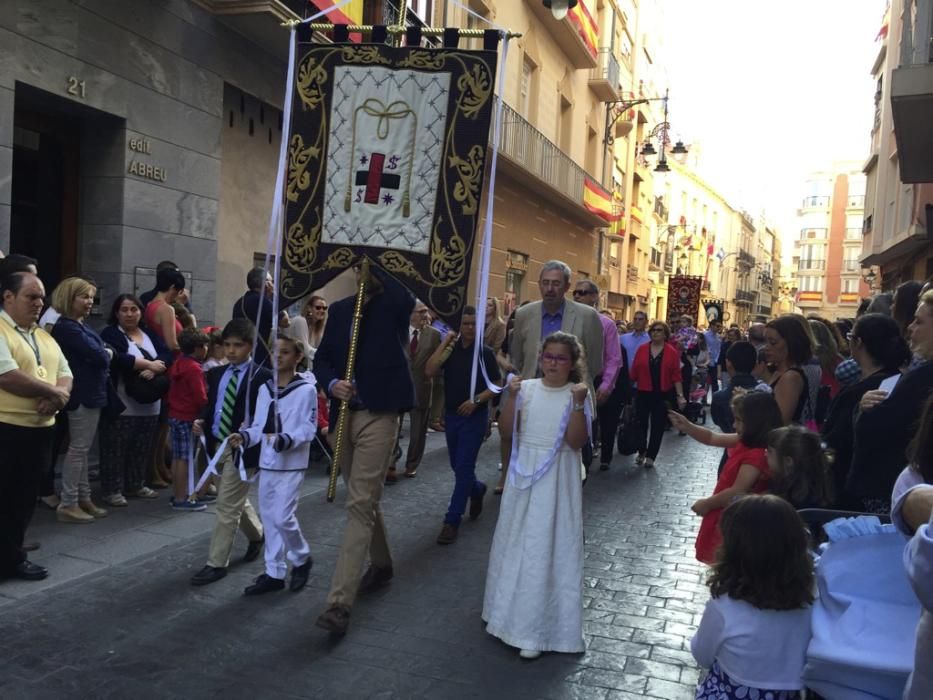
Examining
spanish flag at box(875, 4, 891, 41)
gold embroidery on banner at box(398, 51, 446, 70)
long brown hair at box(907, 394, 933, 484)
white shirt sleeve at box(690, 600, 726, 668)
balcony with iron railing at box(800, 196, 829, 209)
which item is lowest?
white shirt sleeve at box(690, 600, 726, 668)

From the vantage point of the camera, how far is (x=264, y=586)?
186 inches

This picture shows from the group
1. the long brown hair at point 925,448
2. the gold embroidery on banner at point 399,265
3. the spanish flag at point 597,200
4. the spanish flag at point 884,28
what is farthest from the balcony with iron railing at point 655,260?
the long brown hair at point 925,448

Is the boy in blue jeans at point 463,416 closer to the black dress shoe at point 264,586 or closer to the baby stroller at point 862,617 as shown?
the black dress shoe at point 264,586

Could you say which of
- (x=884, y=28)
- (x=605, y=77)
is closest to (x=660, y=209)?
(x=884, y=28)

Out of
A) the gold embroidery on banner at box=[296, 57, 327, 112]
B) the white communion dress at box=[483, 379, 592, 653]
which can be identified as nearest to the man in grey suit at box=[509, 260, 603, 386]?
the white communion dress at box=[483, 379, 592, 653]

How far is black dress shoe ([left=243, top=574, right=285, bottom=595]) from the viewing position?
470 cm

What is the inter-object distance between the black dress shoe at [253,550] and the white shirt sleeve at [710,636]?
330 centimetres

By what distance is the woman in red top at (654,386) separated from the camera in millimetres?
9594

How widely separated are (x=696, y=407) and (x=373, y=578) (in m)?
9.51

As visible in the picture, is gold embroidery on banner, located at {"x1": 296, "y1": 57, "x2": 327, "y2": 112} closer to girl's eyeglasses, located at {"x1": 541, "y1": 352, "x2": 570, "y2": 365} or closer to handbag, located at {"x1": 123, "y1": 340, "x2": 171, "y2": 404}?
girl's eyeglasses, located at {"x1": 541, "y1": 352, "x2": 570, "y2": 365}

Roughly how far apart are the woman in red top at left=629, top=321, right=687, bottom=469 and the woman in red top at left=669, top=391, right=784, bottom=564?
212 inches

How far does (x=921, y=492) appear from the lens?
185cm

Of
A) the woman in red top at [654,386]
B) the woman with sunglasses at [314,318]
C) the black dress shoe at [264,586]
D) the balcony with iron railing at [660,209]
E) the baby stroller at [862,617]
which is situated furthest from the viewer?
the balcony with iron railing at [660,209]

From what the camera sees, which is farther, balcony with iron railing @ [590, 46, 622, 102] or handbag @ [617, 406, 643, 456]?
balcony with iron railing @ [590, 46, 622, 102]
